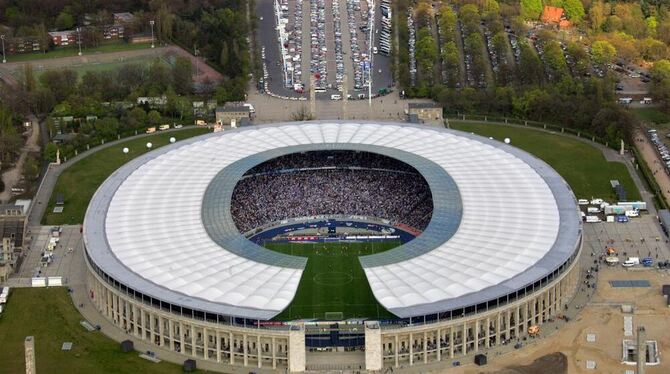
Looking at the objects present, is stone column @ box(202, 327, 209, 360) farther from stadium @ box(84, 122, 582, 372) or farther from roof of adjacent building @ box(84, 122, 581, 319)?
roof of adjacent building @ box(84, 122, 581, 319)

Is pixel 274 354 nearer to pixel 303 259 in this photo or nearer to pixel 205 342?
pixel 205 342

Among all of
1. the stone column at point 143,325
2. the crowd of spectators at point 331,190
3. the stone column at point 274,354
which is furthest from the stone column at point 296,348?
the crowd of spectators at point 331,190

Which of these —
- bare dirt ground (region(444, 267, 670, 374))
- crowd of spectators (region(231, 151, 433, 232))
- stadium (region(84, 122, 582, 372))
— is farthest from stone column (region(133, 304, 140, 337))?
bare dirt ground (region(444, 267, 670, 374))

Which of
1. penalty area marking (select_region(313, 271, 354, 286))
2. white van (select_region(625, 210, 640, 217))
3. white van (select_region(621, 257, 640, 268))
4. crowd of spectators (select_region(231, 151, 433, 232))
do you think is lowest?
penalty area marking (select_region(313, 271, 354, 286))

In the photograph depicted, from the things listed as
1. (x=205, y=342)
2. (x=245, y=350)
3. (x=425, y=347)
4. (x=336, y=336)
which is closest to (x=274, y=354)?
(x=245, y=350)

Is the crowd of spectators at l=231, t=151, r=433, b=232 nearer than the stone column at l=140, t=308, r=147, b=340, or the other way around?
the stone column at l=140, t=308, r=147, b=340

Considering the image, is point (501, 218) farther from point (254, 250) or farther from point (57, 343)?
point (57, 343)
